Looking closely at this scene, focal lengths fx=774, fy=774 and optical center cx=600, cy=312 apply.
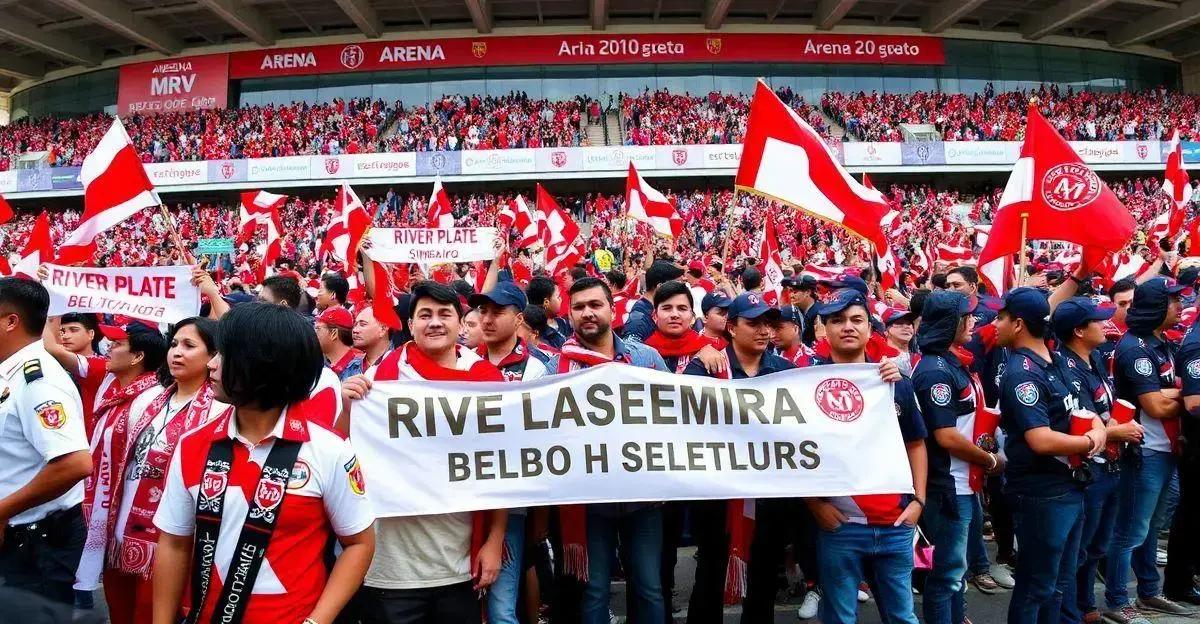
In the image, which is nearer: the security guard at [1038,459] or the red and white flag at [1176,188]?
the security guard at [1038,459]

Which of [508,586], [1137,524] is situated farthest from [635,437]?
[1137,524]

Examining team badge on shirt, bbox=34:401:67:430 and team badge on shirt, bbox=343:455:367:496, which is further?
team badge on shirt, bbox=34:401:67:430

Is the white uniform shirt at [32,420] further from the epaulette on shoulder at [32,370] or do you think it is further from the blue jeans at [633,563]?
the blue jeans at [633,563]

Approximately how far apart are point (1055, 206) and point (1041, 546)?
9.95ft

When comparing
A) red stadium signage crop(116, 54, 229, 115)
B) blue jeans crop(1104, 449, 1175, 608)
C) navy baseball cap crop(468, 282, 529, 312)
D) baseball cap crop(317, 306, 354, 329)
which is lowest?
blue jeans crop(1104, 449, 1175, 608)

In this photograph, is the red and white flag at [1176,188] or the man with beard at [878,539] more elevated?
the red and white flag at [1176,188]

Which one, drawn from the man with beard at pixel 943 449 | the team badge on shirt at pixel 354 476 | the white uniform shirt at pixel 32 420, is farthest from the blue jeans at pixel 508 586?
the man with beard at pixel 943 449

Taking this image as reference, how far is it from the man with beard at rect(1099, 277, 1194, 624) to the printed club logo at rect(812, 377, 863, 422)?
210cm

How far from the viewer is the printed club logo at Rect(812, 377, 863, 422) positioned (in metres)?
3.29

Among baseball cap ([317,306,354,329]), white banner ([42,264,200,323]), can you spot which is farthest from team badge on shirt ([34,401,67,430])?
white banner ([42,264,200,323])

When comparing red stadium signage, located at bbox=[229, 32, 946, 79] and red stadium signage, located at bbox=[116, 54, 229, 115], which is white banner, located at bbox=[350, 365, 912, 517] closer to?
red stadium signage, located at bbox=[229, 32, 946, 79]

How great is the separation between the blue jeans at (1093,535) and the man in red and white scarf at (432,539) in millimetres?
2887

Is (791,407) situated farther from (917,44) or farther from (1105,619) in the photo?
(917,44)

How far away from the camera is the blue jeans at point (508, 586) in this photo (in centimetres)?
307
